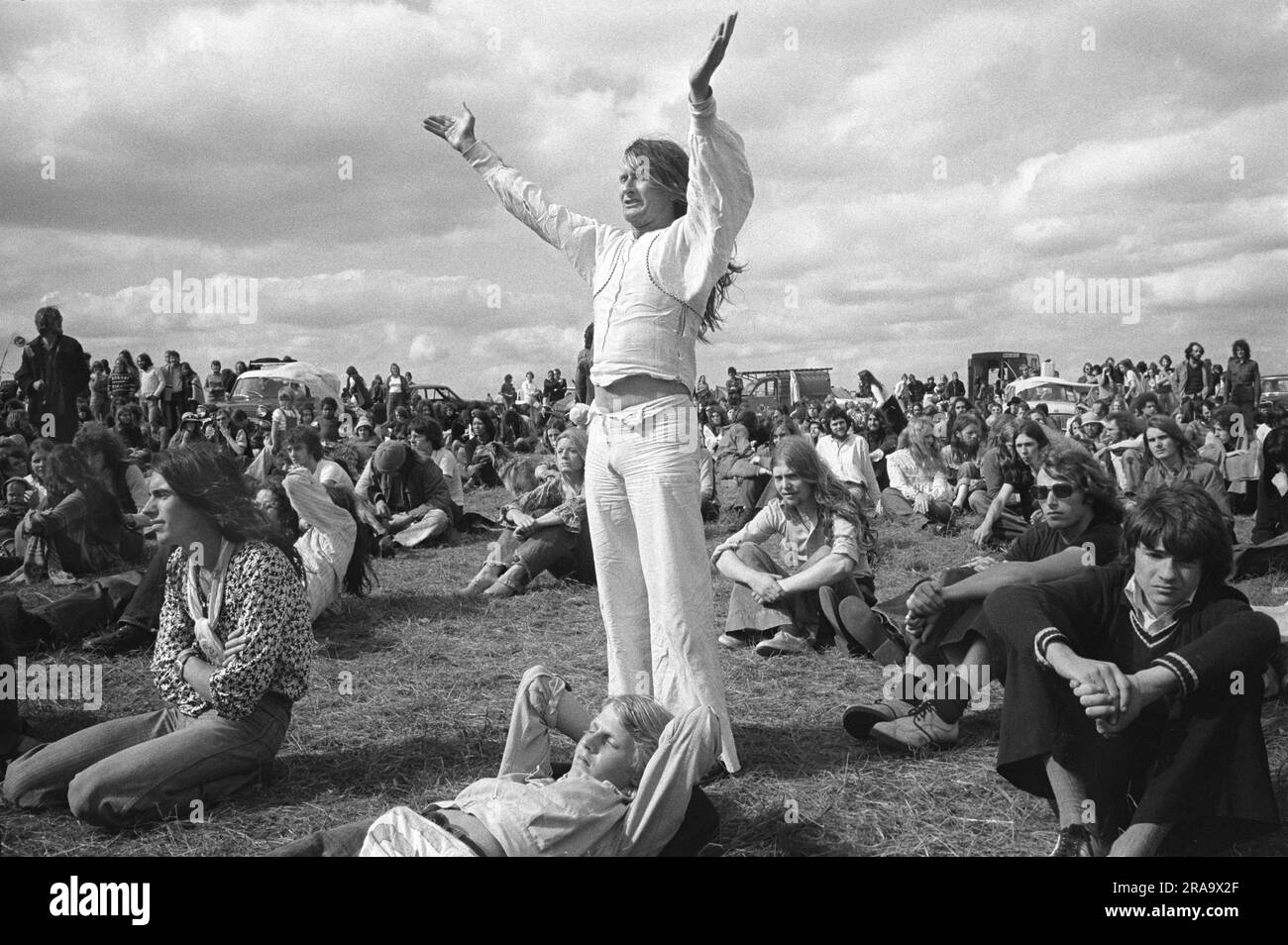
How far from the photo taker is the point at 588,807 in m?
2.77

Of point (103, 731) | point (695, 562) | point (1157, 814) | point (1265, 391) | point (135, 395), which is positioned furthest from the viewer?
point (1265, 391)

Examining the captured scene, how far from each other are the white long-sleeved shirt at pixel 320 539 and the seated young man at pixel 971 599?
3572 mm

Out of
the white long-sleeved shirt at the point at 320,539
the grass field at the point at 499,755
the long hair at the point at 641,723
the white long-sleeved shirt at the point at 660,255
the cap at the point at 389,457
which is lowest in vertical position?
the grass field at the point at 499,755

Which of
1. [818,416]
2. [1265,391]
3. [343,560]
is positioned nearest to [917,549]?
[343,560]

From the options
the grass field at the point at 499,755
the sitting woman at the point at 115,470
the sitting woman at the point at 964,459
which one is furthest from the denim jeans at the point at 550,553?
the sitting woman at the point at 964,459

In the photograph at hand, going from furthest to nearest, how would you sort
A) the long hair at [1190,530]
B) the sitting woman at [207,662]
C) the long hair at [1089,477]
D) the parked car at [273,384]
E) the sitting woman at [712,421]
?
the parked car at [273,384] → the sitting woman at [712,421] → the long hair at [1089,477] → the sitting woman at [207,662] → the long hair at [1190,530]

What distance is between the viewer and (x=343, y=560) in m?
6.56

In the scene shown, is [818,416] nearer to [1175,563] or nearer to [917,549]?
[917,549]

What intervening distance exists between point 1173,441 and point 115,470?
26.4ft

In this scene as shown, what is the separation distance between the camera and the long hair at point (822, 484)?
17.6ft

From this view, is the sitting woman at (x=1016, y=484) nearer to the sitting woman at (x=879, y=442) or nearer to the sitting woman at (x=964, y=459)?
the sitting woman at (x=964, y=459)

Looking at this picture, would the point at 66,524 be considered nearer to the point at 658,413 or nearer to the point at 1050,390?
the point at 658,413

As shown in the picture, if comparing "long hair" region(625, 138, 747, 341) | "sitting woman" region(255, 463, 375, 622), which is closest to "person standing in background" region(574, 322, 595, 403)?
"sitting woman" region(255, 463, 375, 622)

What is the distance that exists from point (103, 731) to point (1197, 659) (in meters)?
3.53
